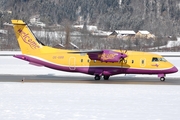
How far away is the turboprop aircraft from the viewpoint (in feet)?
109

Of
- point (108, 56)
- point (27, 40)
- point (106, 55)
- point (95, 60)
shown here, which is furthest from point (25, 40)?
point (108, 56)

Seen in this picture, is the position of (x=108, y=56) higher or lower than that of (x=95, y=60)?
higher
